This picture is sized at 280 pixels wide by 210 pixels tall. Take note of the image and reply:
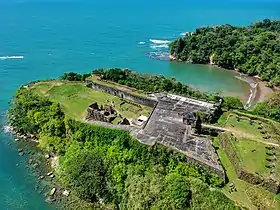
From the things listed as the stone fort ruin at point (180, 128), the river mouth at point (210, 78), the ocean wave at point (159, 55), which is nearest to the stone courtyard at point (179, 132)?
the stone fort ruin at point (180, 128)

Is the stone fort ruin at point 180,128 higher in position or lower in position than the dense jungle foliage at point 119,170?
higher

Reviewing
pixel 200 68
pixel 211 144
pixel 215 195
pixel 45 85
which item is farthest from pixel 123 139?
pixel 200 68

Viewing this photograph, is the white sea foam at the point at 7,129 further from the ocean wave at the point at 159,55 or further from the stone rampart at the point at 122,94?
the ocean wave at the point at 159,55

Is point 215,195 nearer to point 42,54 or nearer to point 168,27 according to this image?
point 42,54

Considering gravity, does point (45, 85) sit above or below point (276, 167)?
below

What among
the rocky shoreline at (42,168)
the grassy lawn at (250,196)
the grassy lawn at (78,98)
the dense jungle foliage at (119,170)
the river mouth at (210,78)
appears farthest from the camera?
the river mouth at (210,78)
